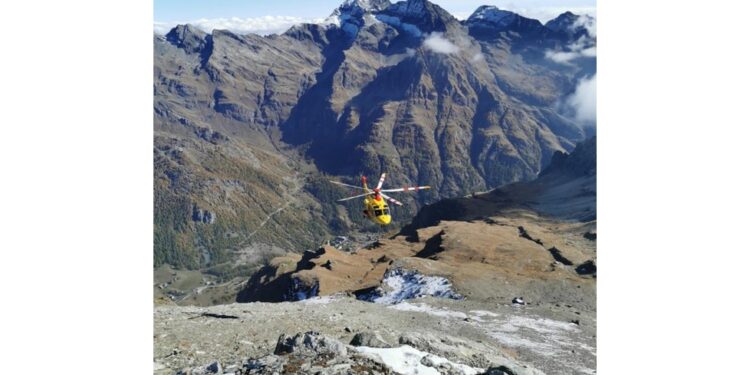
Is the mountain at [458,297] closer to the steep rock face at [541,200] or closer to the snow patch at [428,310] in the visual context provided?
the snow patch at [428,310]

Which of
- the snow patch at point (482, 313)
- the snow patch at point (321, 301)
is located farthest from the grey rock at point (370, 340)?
the snow patch at point (321, 301)

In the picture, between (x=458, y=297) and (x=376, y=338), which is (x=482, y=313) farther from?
(x=376, y=338)

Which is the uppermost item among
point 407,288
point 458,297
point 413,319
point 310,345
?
point 310,345

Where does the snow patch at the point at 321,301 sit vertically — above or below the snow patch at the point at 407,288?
below

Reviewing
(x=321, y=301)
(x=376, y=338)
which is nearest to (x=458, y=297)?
(x=321, y=301)

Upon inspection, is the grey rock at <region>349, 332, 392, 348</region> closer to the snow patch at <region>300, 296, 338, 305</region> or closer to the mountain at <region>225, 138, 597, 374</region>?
the mountain at <region>225, 138, 597, 374</region>
